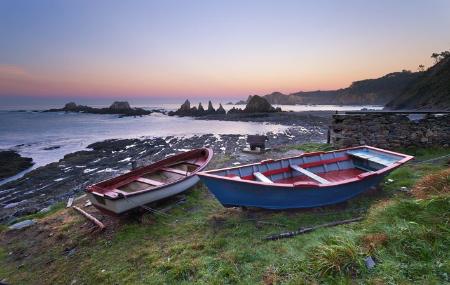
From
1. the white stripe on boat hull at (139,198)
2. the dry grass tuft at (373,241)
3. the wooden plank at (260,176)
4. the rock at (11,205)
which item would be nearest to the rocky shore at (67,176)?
the rock at (11,205)

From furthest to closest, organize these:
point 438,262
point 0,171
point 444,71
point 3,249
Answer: point 444,71 < point 0,171 < point 3,249 < point 438,262

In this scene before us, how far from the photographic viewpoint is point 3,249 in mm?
7148

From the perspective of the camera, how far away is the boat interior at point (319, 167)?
745 cm

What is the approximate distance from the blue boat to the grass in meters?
0.39

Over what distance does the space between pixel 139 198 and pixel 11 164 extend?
19.3 meters

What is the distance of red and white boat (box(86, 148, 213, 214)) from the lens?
6.77m

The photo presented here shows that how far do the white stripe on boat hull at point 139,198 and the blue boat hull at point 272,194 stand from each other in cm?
190

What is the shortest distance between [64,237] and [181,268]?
4.23 meters

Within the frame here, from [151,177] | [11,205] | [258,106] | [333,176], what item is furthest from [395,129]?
[258,106]

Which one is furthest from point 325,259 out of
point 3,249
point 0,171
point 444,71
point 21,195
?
point 444,71

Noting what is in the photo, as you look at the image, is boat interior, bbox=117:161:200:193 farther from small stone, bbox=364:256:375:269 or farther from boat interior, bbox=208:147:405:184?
small stone, bbox=364:256:375:269

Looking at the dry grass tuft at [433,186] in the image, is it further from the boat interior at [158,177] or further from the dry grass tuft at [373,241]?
the boat interior at [158,177]

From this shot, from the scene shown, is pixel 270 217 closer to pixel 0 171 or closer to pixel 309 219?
pixel 309 219

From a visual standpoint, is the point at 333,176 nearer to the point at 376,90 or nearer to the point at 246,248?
the point at 246,248
